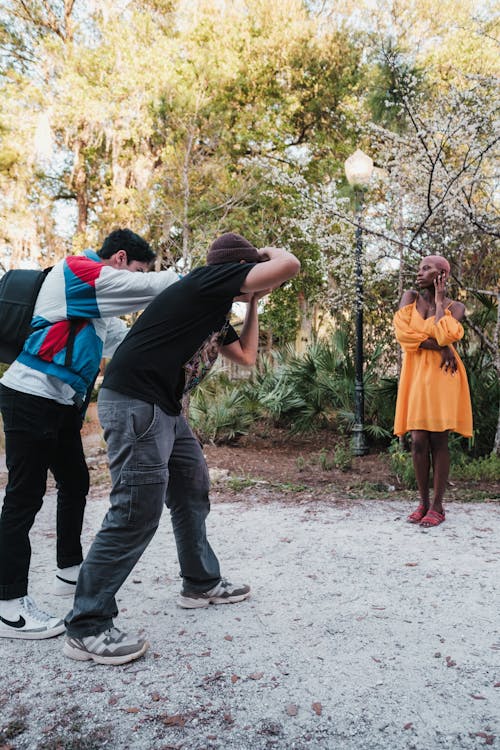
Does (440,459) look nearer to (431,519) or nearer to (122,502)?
(431,519)

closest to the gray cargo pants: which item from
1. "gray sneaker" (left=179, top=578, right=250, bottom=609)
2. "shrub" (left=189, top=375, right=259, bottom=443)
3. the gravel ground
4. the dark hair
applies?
the gravel ground

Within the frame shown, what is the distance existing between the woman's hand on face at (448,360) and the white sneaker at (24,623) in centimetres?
332

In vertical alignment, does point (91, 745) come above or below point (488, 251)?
below

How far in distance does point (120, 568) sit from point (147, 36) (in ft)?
55.9

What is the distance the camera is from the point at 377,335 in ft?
35.4

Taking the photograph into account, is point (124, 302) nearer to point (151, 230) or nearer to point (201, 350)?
point (201, 350)

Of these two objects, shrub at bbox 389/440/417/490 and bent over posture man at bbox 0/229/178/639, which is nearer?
bent over posture man at bbox 0/229/178/639

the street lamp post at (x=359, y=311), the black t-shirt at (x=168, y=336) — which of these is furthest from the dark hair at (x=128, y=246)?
the street lamp post at (x=359, y=311)

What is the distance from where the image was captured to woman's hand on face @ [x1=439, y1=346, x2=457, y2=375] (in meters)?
4.72

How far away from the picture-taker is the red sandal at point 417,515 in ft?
15.7

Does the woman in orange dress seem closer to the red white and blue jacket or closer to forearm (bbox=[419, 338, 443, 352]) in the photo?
forearm (bbox=[419, 338, 443, 352])

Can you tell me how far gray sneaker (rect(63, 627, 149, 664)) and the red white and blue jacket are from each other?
112cm

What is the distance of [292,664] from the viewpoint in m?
2.53

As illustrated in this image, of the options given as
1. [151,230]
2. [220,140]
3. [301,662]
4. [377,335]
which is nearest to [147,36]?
[220,140]
